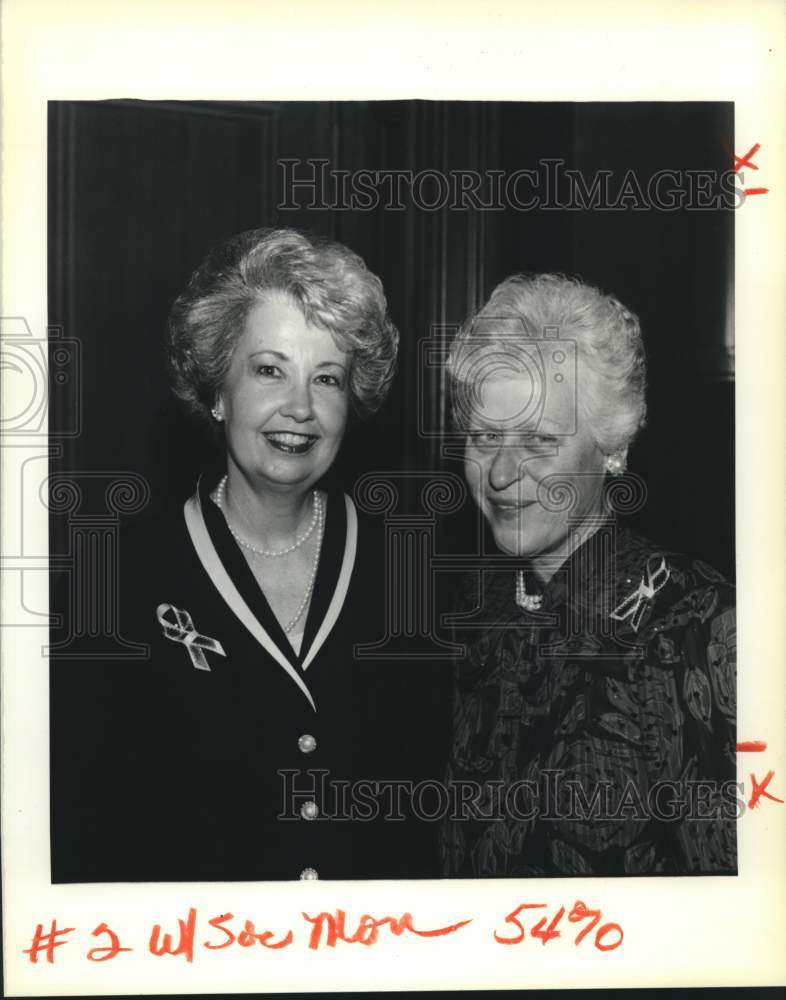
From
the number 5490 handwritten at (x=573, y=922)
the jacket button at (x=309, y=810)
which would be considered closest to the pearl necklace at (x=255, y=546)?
the jacket button at (x=309, y=810)

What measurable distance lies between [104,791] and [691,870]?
82 centimetres

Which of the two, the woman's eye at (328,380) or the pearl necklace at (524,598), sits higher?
the woman's eye at (328,380)

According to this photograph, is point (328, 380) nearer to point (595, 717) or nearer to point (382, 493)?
point (382, 493)

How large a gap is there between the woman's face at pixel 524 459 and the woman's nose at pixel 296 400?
227 millimetres

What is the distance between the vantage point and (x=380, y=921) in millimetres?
1466

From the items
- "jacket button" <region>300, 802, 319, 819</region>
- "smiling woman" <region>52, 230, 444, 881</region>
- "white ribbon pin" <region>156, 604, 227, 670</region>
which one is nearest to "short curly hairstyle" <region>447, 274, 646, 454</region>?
"smiling woman" <region>52, 230, 444, 881</region>

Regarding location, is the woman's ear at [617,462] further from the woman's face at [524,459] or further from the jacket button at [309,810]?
the jacket button at [309,810]

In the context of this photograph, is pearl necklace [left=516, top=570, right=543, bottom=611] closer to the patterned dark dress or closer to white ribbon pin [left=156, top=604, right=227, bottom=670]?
the patterned dark dress

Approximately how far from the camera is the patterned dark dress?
146cm

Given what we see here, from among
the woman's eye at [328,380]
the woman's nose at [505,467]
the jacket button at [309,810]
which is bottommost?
the jacket button at [309,810]

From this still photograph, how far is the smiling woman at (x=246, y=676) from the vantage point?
56.7 inches
